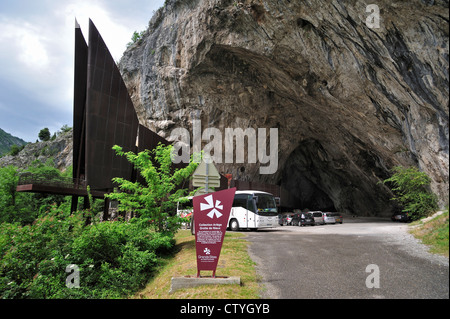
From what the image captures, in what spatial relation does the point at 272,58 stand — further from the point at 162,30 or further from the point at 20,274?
the point at 20,274

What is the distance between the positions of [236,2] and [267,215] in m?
15.9

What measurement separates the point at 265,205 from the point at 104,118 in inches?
541

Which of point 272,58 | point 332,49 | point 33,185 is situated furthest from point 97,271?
point 272,58

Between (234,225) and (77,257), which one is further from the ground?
(77,257)

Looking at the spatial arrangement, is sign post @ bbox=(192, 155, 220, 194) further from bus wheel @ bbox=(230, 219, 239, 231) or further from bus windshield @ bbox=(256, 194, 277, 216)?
bus wheel @ bbox=(230, 219, 239, 231)

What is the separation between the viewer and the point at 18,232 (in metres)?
10.7

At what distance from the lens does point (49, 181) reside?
1892 cm

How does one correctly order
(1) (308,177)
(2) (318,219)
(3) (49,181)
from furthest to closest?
(1) (308,177)
(2) (318,219)
(3) (49,181)

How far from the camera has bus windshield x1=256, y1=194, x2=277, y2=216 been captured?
18.4m

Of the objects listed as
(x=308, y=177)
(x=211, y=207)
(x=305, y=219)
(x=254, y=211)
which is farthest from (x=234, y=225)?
(x=308, y=177)

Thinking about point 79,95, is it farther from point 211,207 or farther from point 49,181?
point 211,207

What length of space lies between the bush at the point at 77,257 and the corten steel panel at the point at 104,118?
1000 centimetres

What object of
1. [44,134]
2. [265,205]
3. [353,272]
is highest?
[44,134]

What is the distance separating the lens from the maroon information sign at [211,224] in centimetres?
651
